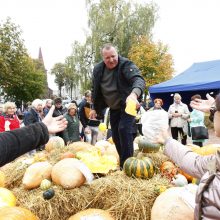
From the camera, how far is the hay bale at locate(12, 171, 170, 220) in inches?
117

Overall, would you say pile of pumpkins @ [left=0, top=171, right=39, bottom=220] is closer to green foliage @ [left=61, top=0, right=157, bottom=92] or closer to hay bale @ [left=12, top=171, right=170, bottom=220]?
hay bale @ [left=12, top=171, right=170, bottom=220]

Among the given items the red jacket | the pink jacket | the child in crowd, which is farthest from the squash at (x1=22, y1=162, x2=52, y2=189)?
the red jacket

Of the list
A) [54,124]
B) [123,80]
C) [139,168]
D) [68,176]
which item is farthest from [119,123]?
[54,124]

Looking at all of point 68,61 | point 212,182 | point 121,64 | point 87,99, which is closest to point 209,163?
point 212,182

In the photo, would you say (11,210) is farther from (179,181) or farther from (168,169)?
(168,169)

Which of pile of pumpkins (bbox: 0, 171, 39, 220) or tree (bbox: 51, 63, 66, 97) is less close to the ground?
tree (bbox: 51, 63, 66, 97)

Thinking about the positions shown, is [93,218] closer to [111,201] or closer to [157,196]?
[111,201]

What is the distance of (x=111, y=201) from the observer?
10.2ft

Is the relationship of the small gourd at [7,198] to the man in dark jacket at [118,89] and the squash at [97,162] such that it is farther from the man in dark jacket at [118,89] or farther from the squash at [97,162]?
the man in dark jacket at [118,89]

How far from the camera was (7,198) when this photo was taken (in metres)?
3.30

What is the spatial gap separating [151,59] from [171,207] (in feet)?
99.2

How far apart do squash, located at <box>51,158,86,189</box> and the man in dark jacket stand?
70 cm

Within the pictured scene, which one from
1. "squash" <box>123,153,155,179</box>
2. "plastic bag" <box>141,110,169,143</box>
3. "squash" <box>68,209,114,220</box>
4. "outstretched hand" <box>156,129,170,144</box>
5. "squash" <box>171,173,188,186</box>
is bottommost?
"squash" <box>68,209,114,220</box>

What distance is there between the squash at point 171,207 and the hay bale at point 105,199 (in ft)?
0.50
